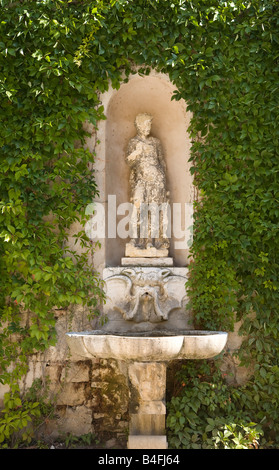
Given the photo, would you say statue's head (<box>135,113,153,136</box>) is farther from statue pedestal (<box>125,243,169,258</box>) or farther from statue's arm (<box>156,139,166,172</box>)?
statue pedestal (<box>125,243,169,258</box>)

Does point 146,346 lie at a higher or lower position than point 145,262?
lower

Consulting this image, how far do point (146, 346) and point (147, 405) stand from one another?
584mm

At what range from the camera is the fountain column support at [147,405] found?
316 centimetres

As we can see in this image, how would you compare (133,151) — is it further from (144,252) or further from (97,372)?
(97,372)

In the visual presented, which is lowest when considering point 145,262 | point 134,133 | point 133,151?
point 145,262

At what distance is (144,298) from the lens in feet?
12.5

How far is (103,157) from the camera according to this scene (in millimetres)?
4039

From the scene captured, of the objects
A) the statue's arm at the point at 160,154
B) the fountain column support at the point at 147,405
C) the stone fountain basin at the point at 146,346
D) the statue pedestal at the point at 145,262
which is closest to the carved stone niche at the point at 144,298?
the statue pedestal at the point at 145,262

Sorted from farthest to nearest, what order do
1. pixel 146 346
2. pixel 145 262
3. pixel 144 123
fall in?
pixel 144 123
pixel 145 262
pixel 146 346

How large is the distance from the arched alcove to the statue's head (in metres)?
0.17

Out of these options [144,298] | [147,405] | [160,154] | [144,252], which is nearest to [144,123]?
[160,154]

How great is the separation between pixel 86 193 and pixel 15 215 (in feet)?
1.92

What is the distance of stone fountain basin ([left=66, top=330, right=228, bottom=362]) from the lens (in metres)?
2.88

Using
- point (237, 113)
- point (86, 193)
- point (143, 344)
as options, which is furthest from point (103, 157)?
point (143, 344)
